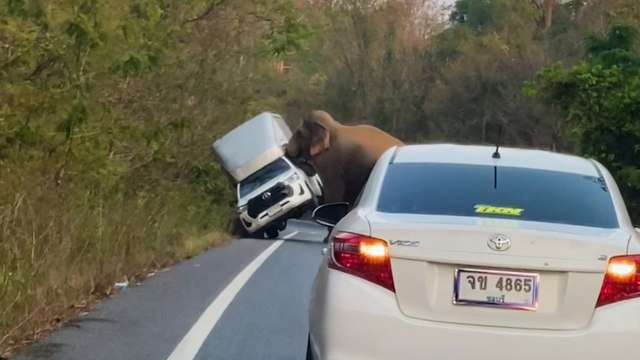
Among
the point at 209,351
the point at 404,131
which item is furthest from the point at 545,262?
the point at 404,131

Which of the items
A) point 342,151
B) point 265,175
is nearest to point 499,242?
point 342,151

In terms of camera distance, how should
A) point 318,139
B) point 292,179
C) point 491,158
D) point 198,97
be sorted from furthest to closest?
point 292,179
point 198,97
point 318,139
point 491,158

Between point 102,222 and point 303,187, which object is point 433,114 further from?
point 102,222

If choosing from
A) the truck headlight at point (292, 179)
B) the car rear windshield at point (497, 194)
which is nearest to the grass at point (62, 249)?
the car rear windshield at point (497, 194)

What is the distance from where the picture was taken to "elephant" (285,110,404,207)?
67.0 ft

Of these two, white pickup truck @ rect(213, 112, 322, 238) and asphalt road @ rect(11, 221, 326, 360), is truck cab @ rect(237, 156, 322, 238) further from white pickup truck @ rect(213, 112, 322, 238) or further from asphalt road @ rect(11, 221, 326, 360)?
asphalt road @ rect(11, 221, 326, 360)

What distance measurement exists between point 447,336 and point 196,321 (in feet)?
17.7

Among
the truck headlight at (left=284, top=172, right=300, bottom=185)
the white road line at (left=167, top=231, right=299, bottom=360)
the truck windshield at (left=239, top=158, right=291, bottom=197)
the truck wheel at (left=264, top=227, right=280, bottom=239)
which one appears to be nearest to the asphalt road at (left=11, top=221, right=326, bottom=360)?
the white road line at (left=167, top=231, right=299, bottom=360)

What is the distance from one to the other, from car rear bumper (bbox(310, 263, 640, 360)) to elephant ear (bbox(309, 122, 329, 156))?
14.9 m

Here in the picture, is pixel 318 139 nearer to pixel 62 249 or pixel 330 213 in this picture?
pixel 62 249

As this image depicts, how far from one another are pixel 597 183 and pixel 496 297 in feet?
4.74

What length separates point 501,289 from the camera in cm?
651

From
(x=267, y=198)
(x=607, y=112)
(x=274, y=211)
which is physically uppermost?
(x=607, y=112)

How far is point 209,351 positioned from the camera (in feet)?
32.8
